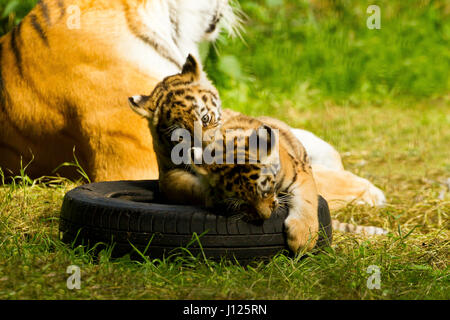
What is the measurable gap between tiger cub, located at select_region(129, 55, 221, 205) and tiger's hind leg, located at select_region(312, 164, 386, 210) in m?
1.12

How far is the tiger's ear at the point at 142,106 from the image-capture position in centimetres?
259

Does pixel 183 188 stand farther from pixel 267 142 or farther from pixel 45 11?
pixel 45 11

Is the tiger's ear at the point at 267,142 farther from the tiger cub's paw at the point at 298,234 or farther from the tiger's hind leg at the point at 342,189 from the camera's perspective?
the tiger's hind leg at the point at 342,189

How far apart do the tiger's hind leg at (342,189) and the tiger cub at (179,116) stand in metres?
1.12

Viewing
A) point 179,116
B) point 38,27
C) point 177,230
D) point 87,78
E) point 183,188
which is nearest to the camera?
point 177,230

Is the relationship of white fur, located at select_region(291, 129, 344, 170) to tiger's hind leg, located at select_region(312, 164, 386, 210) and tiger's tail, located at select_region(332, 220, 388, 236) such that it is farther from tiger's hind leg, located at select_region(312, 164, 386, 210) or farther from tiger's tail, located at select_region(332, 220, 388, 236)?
tiger's tail, located at select_region(332, 220, 388, 236)

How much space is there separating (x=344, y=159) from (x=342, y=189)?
1.69 m

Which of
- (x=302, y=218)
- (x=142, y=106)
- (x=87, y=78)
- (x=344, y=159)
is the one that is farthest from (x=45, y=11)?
(x=344, y=159)

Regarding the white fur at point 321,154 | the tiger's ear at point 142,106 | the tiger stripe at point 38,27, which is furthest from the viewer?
the white fur at point 321,154

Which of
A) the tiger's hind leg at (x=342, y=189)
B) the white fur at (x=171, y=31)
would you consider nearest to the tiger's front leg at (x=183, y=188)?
the white fur at (x=171, y=31)

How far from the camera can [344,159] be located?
527cm

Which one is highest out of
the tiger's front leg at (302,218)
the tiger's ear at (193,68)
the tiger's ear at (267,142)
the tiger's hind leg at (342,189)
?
the tiger's ear at (193,68)

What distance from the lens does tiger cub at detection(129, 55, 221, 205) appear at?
8.08 feet

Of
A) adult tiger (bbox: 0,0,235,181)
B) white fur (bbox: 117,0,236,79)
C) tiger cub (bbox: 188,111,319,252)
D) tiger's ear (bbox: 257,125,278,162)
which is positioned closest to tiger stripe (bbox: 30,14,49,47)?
adult tiger (bbox: 0,0,235,181)
